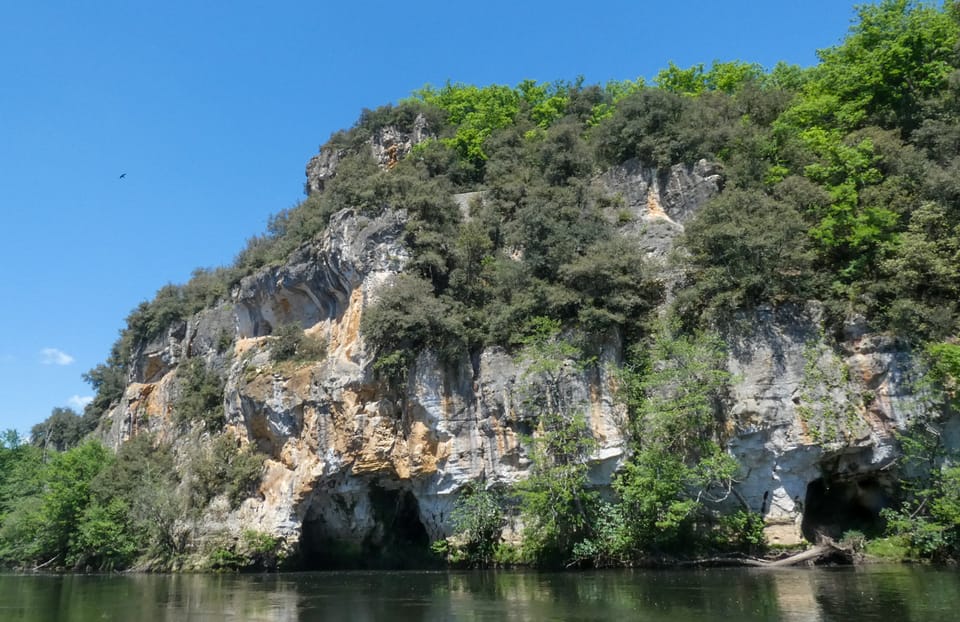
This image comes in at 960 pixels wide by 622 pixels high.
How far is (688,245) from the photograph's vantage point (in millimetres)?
27953

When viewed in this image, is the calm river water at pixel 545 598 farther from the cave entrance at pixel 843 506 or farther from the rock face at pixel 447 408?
the rock face at pixel 447 408

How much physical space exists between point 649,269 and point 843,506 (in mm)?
12336

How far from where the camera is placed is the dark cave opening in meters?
33.1

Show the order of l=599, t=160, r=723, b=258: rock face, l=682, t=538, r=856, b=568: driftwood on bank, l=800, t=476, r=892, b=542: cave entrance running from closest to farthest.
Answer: l=682, t=538, r=856, b=568: driftwood on bank < l=800, t=476, r=892, b=542: cave entrance < l=599, t=160, r=723, b=258: rock face

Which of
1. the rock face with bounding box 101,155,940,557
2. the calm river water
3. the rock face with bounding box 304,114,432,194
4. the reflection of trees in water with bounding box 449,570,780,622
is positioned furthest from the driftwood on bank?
the rock face with bounding box 304,114,432,194

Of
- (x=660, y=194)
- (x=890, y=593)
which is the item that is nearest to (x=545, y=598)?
(x=890, y=593)

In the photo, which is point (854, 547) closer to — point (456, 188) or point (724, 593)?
point (724, 593)

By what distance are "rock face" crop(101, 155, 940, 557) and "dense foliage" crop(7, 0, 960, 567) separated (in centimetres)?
85

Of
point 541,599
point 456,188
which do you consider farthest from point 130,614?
point 456,188

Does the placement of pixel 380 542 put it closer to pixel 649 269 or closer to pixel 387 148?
pixel 649 269

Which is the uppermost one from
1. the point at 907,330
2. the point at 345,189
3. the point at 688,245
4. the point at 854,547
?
the point at 345,189

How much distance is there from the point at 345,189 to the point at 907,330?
2807 centimetres

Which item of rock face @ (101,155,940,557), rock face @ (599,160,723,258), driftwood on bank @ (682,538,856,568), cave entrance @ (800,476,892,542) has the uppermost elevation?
rock face @ (599,160,723,258)

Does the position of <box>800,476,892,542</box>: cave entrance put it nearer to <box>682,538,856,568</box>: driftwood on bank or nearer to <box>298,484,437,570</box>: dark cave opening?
<box>682,538,856,568</box>: driftwood on bank
